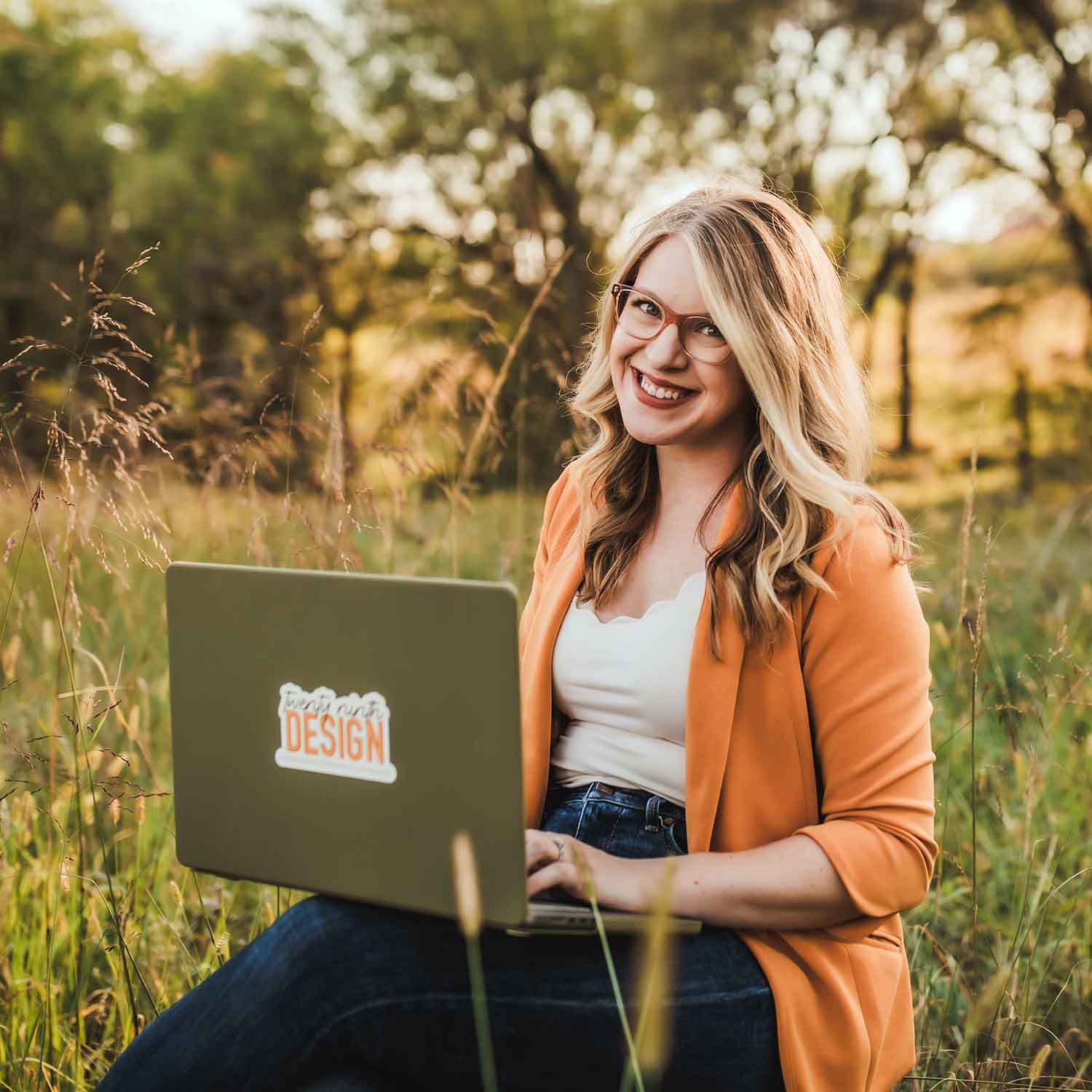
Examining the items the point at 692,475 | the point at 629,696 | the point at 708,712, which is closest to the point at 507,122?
the point at 692,475

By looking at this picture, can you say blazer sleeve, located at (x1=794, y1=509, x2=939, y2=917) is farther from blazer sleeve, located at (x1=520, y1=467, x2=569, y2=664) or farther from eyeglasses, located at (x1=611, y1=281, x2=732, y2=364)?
blazer sleeve, located at (x1=520, y1=467, x2=569, y2=664)

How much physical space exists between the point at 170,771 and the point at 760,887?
157 cm

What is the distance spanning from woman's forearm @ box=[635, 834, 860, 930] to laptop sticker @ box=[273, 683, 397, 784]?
0.34 metres

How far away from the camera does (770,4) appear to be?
8.88 metres

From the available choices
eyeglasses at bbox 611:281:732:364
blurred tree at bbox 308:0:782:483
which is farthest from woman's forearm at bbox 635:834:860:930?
blurred tree at bbox 308:0:782:483

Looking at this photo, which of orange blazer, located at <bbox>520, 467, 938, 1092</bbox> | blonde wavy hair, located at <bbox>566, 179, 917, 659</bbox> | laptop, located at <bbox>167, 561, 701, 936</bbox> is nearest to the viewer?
laptop, located at <bbox>167, 561, 701, 936</bbox>

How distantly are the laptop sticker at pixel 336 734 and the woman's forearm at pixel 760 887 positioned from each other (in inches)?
13.3

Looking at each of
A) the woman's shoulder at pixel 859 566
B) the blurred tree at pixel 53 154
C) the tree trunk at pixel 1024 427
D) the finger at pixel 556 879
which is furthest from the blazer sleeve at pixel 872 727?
the blurred tree at pixel 53 154

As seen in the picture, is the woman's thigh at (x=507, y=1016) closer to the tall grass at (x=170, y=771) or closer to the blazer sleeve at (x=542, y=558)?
the tall grass at (x=170, y=771)

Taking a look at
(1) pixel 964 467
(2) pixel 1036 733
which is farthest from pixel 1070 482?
(2) pixel 1036 733

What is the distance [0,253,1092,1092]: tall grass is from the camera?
61.9 inches

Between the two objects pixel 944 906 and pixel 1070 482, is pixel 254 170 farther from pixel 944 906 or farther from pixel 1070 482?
pixel 944 906

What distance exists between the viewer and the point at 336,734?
1058 millimetres

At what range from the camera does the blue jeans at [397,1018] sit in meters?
1.12
